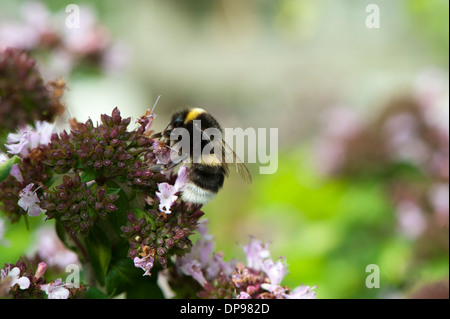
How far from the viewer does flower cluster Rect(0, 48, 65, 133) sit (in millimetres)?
1525

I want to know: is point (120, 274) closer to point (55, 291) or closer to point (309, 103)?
point (55, 291)

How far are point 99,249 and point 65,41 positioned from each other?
2.07 m

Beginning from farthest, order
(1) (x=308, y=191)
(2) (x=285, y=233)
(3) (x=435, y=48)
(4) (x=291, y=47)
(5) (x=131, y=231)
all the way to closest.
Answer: (4) (x=291, y=47), (3) (x=435, y=48), (1) (x=308, y=191), (2) (x=285, y=233), (5) (x=131, y=231)

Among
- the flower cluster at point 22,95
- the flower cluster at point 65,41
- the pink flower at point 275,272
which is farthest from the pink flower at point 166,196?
the flower cluster at point 65,41

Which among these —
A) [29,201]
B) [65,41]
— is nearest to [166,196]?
[29,201]

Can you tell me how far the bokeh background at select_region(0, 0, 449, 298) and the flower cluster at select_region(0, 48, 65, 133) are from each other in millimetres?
367

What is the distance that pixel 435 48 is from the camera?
6.74 metres

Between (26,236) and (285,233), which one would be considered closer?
(26,236)

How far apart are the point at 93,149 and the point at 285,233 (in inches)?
115

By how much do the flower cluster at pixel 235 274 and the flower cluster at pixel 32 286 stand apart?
0.30 m

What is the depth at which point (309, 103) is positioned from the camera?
710 cm

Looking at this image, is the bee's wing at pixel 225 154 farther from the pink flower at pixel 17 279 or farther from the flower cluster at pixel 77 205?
the pink flower at pixel 17 279
